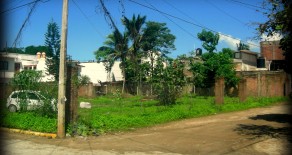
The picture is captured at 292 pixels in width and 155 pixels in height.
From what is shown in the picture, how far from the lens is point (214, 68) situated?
125 feet

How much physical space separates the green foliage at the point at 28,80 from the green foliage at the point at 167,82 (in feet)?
29.9

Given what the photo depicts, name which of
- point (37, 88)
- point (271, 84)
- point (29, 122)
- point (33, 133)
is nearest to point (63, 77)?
point (33, 133)

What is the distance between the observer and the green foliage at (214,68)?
36.8 metres

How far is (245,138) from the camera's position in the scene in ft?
39.0

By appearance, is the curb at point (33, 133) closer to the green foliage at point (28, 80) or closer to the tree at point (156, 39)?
the green foliage at point (28, 80)

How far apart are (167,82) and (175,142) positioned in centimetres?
1187

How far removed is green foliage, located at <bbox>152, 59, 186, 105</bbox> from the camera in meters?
23.2

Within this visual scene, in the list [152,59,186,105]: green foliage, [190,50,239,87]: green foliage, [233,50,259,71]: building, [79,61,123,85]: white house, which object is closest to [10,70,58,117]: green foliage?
[152,59,186,105]: green foliage

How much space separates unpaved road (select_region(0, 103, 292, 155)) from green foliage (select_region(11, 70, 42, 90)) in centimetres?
340

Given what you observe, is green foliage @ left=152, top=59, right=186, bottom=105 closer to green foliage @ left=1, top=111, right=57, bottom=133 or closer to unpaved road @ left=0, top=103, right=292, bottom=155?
unpaved road @ left=0, top=103, right=292, bottom=155

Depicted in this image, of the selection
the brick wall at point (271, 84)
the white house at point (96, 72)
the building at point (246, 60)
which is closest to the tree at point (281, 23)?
the brick wall at point (271, 84)

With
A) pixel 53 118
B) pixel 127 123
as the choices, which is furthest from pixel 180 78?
pixel 53 118

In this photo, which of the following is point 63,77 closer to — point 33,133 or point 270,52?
point 33,133

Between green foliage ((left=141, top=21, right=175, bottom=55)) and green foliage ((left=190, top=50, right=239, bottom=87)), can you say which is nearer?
green foliage ((left=190, top=50, right=239, bottom=87))
